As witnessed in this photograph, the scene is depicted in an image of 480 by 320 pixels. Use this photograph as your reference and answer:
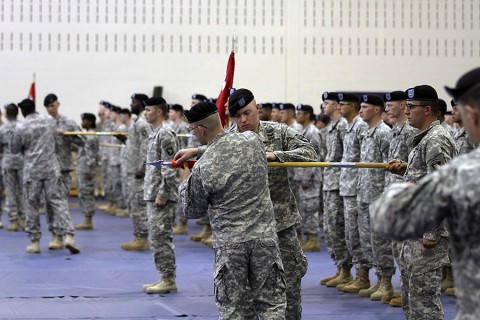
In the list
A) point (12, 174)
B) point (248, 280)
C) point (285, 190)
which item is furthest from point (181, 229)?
point (248, 280)

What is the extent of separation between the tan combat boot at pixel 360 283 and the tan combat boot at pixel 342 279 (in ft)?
0.72

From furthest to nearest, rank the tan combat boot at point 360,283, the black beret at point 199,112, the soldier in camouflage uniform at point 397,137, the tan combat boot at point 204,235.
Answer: the tan combat boot at point 204,235
the tan combat boot at point 360,283
the soldier in camouflage uniform at point 397,137
the black beret at point 199,112

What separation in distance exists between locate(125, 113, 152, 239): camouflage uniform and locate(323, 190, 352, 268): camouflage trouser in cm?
243

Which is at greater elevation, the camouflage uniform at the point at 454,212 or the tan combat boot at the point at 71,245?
the camouflage uniform at the point at 454,212

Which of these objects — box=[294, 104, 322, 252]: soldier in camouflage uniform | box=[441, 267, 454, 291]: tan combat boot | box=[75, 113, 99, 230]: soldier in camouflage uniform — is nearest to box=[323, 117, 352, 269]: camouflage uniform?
box=[441, 267, 454, 291]: tan combat boot

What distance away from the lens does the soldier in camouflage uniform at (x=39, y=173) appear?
9.03 metres

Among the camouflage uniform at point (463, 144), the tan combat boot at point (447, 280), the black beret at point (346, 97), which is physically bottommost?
the tan combat boot at point (447, 280)

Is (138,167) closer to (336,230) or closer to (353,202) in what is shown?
(336,230)

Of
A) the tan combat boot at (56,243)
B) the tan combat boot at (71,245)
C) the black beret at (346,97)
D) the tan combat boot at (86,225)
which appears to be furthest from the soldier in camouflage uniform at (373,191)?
the tan combat boot at (86,225)

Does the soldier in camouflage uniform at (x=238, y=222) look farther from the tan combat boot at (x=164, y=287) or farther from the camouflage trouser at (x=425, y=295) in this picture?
the tan combat boot at (x=164, y=287)

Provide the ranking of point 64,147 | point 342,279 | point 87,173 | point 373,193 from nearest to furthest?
point 373,193 < point 342,279 < point 64,147 < point 87,173

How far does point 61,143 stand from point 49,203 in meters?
1.20

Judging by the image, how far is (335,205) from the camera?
739cm

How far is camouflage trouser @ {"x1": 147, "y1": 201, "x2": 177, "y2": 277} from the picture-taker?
272 inches
